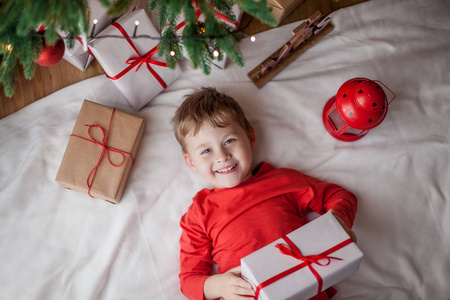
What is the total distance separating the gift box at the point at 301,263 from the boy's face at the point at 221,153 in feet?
1.10

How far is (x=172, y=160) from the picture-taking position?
142 centimetres

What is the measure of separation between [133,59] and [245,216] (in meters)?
0.79

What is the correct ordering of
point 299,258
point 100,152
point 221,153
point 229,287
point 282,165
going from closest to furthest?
point 299,258, point 229,287, point 221,153, point 100,152, point 282,165

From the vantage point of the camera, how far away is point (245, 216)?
1.22 metres

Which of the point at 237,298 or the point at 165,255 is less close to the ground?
the point at 237,298

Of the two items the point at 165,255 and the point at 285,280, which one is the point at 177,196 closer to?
the point at 165,255

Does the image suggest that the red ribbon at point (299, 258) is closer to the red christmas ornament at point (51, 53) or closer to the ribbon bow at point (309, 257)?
the ribbon bow at point (309, 257)

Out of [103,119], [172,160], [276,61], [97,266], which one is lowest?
[97,266]

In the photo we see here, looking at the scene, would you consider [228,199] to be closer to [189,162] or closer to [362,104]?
[189,162]

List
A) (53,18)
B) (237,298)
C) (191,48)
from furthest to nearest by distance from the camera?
(237,298) < (191,48) < (53,18)

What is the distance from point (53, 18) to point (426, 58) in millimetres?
1500

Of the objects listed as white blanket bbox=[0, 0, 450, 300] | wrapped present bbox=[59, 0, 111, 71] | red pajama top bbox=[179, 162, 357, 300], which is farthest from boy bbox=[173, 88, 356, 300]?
wrapped present bbox=[59, 0, 111, 71]

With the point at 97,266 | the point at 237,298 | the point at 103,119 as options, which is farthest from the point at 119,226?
the point at 237,298

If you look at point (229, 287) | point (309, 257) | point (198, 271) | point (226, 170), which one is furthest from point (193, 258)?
point (309, 257)
